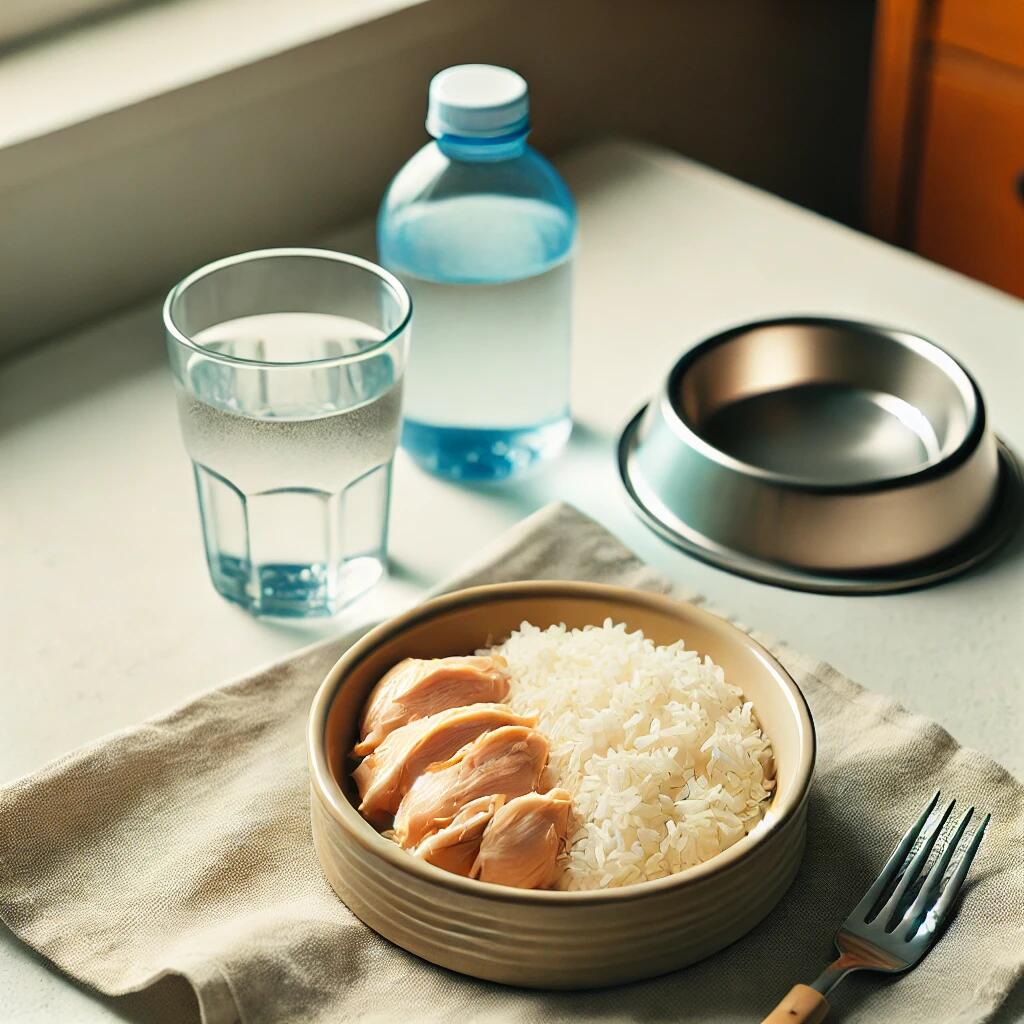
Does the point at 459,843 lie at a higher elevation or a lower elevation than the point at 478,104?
lower

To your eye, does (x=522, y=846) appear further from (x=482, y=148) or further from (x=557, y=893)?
(x=482, y=148)

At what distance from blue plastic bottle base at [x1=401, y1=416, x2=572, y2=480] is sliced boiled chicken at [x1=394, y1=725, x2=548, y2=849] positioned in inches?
14.9

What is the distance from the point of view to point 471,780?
2.13 ft

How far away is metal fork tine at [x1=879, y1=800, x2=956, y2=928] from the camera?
664 mm

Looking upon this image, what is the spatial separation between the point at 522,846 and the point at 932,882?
0.20m

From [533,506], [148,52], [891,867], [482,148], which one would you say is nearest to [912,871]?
[891,867]

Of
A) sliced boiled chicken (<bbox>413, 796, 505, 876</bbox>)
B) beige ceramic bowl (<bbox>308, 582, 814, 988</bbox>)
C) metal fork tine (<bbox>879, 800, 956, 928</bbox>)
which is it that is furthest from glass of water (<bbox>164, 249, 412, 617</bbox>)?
metal fork tine (<bbox>879, 800, 956, 928</bbox>)

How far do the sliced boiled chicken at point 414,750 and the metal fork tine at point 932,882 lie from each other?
0.20 meters

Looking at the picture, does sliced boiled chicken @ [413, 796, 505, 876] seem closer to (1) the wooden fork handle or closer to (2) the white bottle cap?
(1) the wooden fork handle

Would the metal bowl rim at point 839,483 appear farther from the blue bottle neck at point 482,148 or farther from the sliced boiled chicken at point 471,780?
the sliced boiled chicken at point 471,780

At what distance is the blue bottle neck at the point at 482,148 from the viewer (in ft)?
2.97

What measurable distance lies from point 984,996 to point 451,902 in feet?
0.76

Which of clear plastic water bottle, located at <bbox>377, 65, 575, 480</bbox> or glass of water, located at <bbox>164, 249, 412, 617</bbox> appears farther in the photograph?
clear plastic water bottle, located at <bbox>377, 65, 575, 480</bbox>

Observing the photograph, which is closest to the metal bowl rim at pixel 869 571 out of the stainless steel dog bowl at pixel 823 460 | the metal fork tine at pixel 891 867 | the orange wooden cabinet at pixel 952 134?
the stainless steel dog bowl at pixel 823 460
